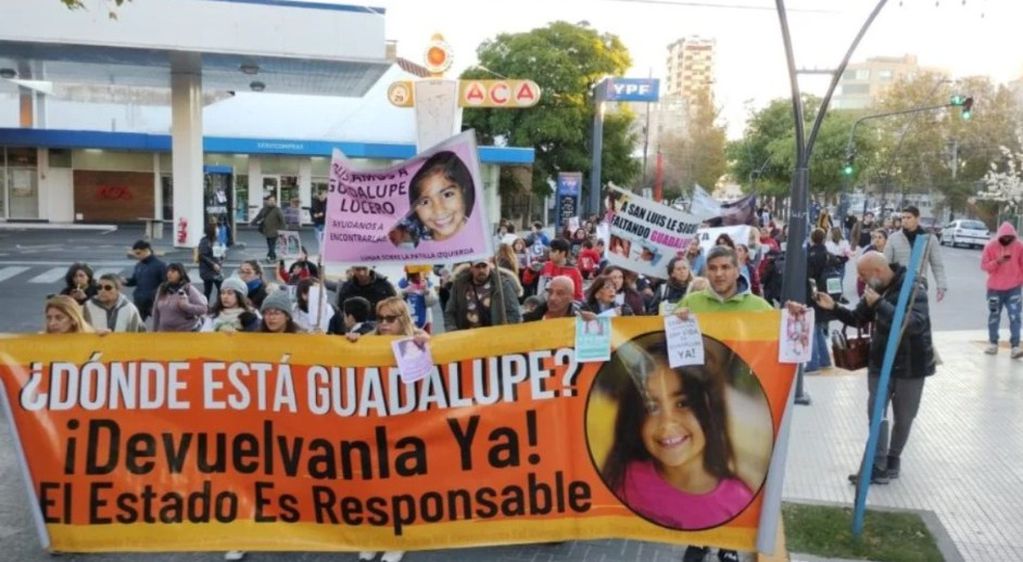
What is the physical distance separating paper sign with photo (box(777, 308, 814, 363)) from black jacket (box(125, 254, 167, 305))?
771cm

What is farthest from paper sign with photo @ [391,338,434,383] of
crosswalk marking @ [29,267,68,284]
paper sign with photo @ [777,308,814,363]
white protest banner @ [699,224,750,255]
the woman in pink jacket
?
crosswalk marking @ [29,267,68,284]

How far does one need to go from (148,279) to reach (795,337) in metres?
8.00

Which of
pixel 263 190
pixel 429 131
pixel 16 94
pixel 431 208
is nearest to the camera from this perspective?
pixel 431 208

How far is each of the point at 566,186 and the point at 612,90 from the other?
3950 millimetres

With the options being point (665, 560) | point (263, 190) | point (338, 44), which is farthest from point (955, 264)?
point (665, 560)

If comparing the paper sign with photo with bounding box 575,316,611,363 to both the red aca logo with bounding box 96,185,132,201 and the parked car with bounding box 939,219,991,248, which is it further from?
the parked car with bounding box 939,219,991,248

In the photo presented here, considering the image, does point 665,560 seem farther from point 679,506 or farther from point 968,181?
point 968,181

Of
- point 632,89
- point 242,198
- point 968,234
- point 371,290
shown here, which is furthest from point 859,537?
point 968,234

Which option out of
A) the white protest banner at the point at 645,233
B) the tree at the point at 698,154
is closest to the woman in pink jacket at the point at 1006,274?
the white protest banner at the point at 645,233

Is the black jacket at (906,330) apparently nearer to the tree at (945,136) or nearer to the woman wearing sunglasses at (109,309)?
the woman wearing sunglasses at (109,309)

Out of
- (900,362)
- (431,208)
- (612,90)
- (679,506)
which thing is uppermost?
(612,90)

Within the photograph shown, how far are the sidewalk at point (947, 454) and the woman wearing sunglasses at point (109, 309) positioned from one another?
5.61 metres

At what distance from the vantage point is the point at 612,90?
89.7 feet

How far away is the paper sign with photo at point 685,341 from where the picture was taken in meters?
4.96
